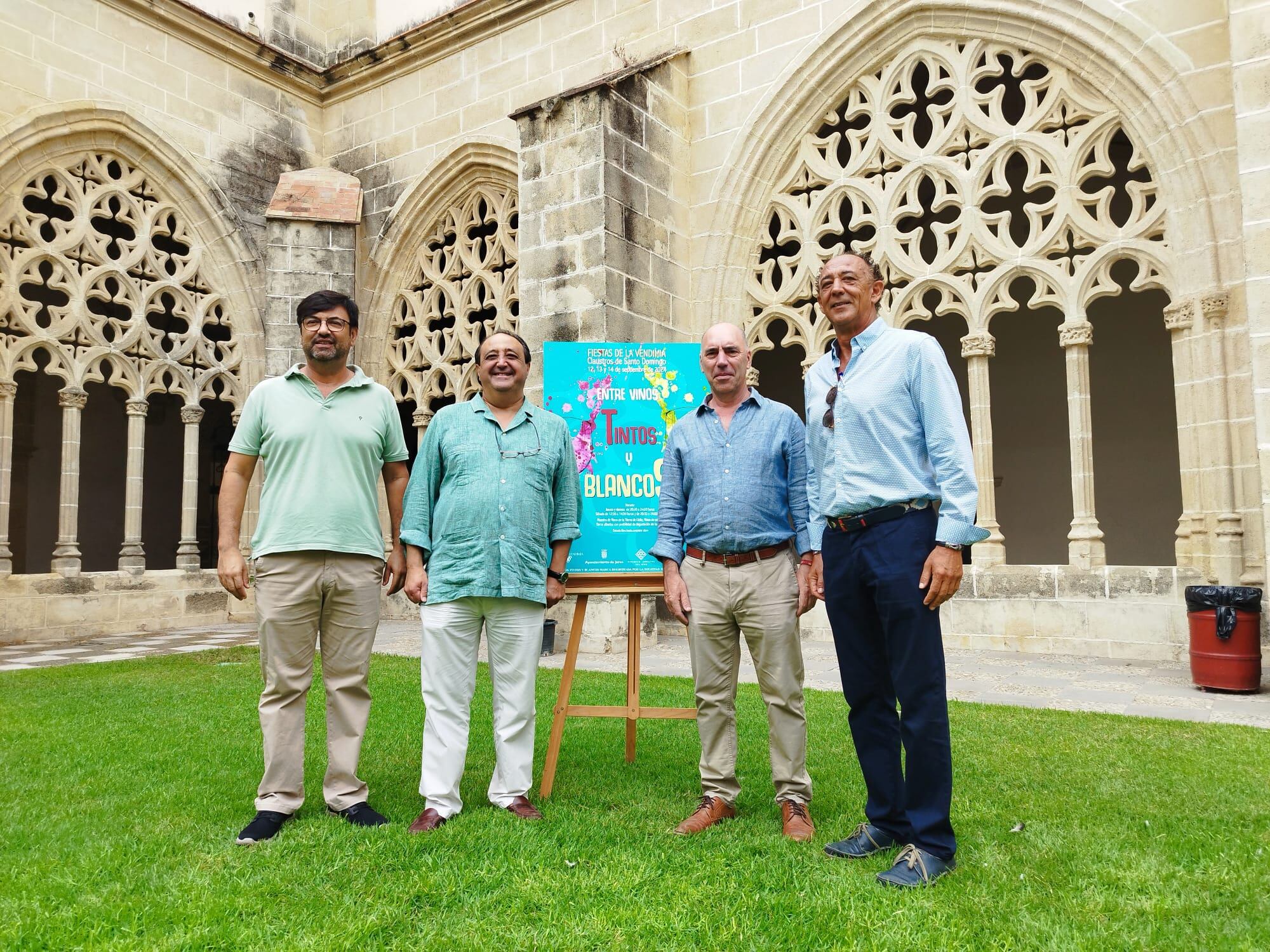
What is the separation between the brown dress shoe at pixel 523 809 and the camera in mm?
3055

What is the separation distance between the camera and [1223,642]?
17.1 ft

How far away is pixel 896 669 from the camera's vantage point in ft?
8.30

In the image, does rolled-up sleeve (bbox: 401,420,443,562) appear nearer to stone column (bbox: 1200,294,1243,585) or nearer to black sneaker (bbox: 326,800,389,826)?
black sneaker (bbox: 326,800,389,826)

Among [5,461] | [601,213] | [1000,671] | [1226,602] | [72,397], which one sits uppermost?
[601,213]

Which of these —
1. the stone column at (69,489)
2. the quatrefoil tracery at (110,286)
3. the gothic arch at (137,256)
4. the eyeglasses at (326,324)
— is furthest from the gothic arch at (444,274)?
the eyeglasses at (326,324)

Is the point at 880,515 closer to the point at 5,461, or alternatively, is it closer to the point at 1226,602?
the point at 1226,602

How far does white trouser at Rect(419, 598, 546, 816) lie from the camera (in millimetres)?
3111

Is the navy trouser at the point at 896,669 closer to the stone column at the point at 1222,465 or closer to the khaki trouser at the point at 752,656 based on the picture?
the khaki trouser at the point at 752,656

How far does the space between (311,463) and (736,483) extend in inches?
57.1

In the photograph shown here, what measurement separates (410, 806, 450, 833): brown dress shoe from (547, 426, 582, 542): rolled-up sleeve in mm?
1047

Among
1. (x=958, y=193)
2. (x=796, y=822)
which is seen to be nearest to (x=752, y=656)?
(x=796, y=822)

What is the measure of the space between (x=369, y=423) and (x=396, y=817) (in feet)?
4.49

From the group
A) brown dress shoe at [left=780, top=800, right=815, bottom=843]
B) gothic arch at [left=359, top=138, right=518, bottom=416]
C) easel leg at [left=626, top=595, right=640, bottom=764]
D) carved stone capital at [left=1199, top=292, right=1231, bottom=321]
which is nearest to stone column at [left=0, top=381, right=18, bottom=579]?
gothic arch at [left=359, top=138, right=518, bottom=416]

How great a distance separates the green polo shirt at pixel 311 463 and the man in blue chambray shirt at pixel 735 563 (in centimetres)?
105
